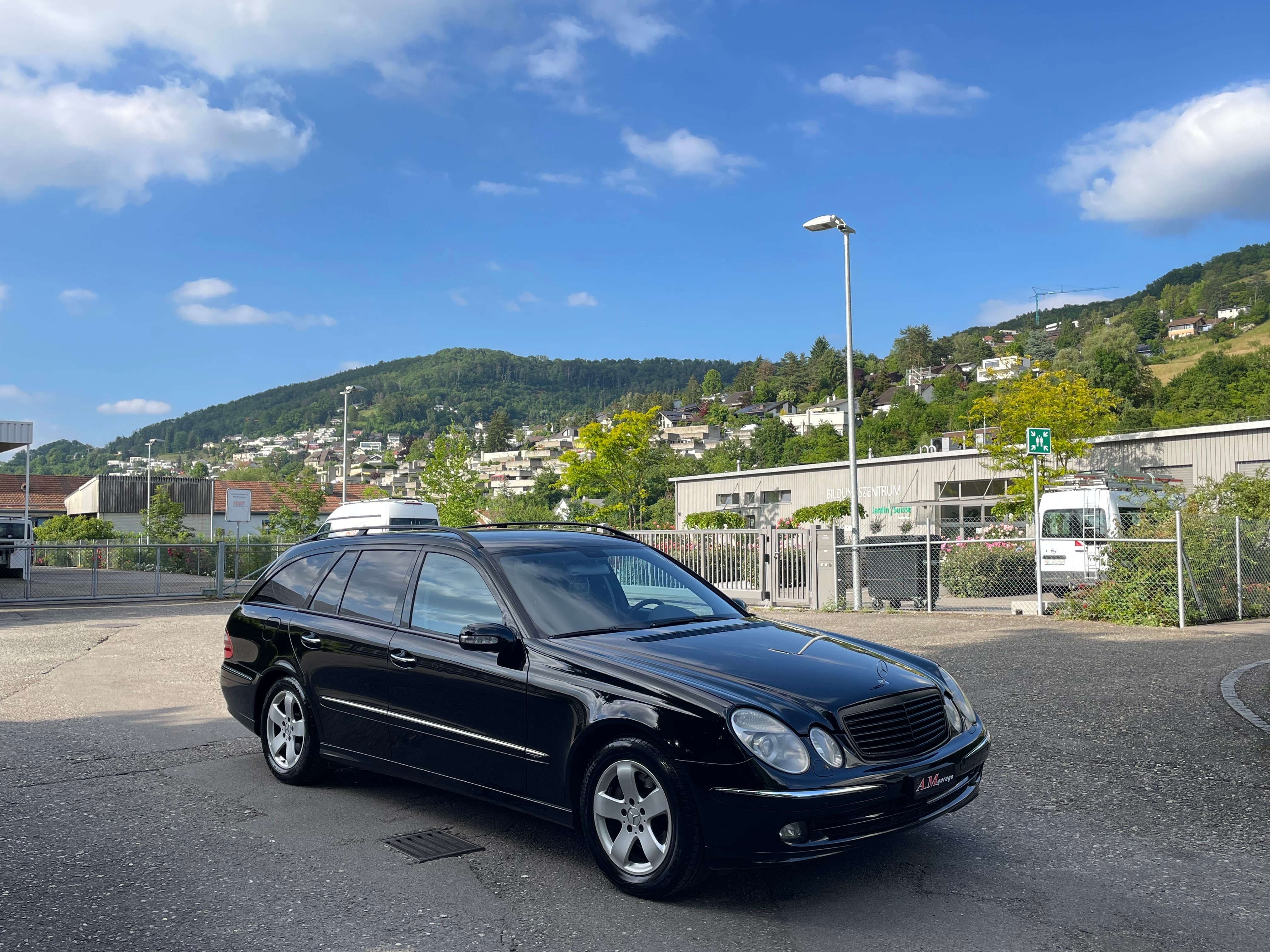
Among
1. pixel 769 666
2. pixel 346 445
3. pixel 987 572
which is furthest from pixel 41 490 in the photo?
pixel 769 666

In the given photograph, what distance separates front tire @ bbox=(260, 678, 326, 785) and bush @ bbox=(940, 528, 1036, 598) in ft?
54.1

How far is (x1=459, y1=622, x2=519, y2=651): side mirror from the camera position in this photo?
489 cm

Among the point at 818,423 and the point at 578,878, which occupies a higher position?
the point at 818,423

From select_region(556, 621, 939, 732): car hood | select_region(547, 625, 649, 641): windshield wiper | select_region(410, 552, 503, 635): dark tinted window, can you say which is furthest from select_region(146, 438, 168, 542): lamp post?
select_region(556, 621, 939, 732): car hood

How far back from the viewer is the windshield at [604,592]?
521cm

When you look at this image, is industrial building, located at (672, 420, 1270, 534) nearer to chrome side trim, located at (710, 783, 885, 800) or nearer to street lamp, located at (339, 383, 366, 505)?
street lamp, located at (339, 383, 366, 505)

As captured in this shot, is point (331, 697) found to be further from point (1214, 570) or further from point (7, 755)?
point (1214, 570)

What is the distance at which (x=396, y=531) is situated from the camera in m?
6.22

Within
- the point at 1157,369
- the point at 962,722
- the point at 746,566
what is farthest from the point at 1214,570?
the point at 1157,369

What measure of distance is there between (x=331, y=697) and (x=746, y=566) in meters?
15.7

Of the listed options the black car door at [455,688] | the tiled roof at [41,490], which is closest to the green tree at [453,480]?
the black car door at [455,688]

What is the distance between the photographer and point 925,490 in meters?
→ 40.2

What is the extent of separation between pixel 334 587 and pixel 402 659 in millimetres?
1072

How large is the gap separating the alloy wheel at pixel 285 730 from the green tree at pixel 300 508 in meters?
34.1
